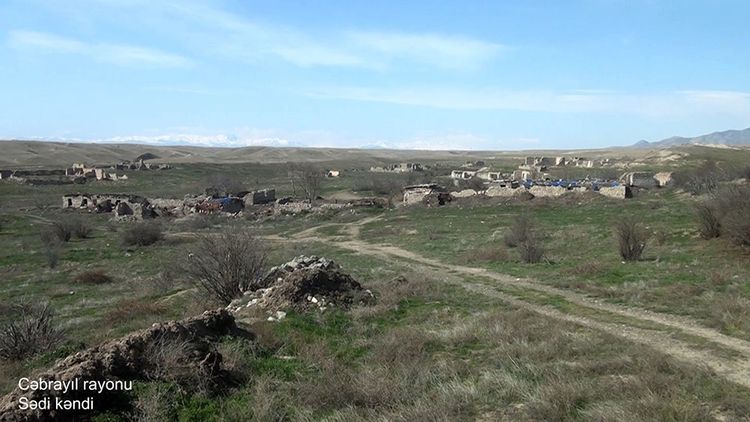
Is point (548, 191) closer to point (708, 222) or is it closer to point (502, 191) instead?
point (502, 191)

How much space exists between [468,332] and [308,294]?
4312 mm

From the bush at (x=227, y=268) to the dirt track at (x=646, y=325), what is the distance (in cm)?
606

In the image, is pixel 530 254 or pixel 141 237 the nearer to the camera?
pixel 530 254

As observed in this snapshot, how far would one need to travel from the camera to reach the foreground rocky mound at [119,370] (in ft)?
19.1

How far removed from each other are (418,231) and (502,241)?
7859 mm

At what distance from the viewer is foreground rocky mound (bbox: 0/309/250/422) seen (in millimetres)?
5828

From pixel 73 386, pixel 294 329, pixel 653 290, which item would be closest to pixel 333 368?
pixel 294 329

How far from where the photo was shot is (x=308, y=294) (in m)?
12.6

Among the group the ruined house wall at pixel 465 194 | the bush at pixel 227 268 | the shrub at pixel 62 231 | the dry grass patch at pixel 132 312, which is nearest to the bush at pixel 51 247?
the shrub at pixel 62 231

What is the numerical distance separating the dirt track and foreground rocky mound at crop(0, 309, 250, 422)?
22.3 feet

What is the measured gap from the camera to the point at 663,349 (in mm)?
8430

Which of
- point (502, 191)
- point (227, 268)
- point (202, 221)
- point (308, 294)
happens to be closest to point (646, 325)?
point (308, 294)

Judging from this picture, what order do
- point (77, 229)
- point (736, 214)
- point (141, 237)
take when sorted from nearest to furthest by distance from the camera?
1. point (736, 214)
2. point (141, 237)
3. point (77, 229)

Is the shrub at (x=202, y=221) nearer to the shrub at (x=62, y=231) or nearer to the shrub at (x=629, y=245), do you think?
the shrub at (x=62, y=231)
